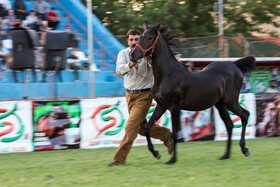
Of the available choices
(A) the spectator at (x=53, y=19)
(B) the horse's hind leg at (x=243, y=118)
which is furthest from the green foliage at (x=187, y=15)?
(B) the horse's hind leg at (x=243, y=118)

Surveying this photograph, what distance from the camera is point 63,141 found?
9250mm

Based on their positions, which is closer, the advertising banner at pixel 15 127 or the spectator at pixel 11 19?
the advertising banner at pixel 15 127

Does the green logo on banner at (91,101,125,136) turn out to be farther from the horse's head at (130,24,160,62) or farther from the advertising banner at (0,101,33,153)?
the horse's head at (130,24,160,62)

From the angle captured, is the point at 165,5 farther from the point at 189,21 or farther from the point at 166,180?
the point at 166,180

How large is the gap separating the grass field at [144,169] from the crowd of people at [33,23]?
466 cm

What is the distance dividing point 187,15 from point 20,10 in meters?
9.73

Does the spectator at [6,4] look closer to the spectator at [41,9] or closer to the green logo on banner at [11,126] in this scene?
the spectator at [41,9]

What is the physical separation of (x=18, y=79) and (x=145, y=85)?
6.88 metres

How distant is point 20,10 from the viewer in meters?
14.9

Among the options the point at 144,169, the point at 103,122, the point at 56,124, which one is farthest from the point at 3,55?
the point at 144,169

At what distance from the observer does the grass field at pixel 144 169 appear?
5.50 metres

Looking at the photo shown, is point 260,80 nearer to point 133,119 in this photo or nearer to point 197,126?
point 197,126

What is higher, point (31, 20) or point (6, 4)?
point (6, 4)

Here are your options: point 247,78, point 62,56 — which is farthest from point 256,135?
point 62,56
